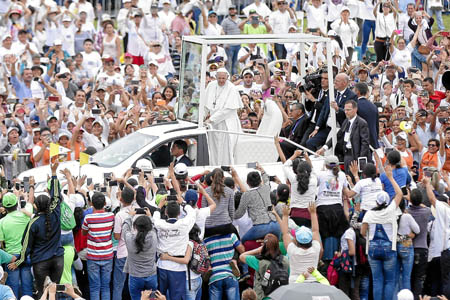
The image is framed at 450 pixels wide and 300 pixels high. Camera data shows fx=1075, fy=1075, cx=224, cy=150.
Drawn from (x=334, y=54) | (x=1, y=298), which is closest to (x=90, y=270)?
(x=1, y=298)

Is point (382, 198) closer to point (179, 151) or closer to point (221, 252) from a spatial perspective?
point (221, 252)

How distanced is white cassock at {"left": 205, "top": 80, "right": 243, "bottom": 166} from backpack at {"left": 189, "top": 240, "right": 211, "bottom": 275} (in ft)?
8.80

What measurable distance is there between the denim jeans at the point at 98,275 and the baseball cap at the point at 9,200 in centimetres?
116

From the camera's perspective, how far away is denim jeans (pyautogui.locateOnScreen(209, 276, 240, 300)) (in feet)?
40.8

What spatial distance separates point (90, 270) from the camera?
1274cm

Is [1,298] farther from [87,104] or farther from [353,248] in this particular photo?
[87,104]

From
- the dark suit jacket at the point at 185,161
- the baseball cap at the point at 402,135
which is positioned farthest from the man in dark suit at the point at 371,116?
the dark suit jacket at the point at 185,161

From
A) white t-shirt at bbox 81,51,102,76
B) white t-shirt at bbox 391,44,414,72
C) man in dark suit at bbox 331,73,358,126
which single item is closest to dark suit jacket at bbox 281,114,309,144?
man in dark suit at bbox 331,73,358,126

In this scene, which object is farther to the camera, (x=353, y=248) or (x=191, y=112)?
(x=191, y=112)

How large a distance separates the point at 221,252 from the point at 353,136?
3091 mm

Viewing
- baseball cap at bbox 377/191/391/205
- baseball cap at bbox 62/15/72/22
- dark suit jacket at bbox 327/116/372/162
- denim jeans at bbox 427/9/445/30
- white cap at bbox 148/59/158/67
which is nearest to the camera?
baseball cap at bbox 377/191/391/205

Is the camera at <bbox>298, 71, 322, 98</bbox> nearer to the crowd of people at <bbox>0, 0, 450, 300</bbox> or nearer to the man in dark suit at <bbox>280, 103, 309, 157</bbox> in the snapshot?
the crowd of people at <bbox>0, 0, 450, 300</bbox>

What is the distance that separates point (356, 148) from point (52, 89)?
7.63 m

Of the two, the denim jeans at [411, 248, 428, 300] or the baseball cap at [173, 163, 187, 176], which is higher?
the baseball cap at [173, 163, 187, 176]
